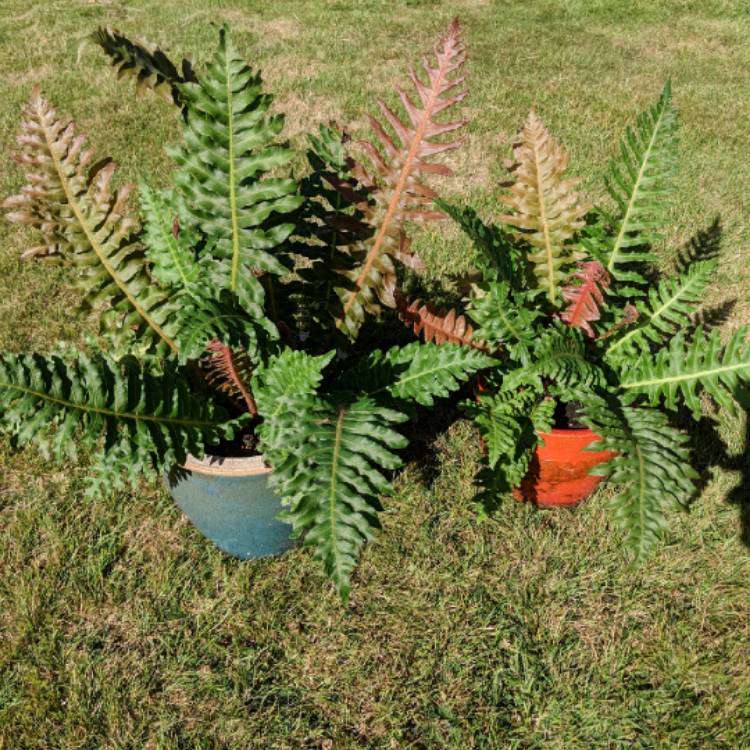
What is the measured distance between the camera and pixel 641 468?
1764 millimetres

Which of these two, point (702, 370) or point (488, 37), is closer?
point (702, 370)

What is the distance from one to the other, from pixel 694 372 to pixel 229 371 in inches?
54.5

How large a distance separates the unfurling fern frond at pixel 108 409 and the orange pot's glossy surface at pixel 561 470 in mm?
1020

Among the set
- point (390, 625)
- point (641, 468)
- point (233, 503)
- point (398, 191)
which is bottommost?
point (390, 625)

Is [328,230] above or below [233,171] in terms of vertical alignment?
below

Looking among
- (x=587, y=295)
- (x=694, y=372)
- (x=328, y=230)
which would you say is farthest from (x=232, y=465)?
(x=694, y=372)

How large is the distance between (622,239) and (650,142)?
0.31 m

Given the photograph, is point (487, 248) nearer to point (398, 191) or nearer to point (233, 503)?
point (398, 191)

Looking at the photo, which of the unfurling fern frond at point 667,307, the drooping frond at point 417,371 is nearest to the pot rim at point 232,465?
the drooping frond at point 417,371

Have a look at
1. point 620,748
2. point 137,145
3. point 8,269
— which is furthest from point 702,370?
point 137,145

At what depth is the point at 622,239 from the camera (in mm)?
2248

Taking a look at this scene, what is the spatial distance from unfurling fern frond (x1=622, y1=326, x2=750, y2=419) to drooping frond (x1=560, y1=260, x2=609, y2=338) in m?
0.21

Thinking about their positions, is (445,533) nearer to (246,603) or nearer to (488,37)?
(246,603)

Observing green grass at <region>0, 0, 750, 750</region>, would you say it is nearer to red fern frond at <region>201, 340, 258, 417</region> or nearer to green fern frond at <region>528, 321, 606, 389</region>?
green fern frond at <region>528, 321, 606, 389</region>
